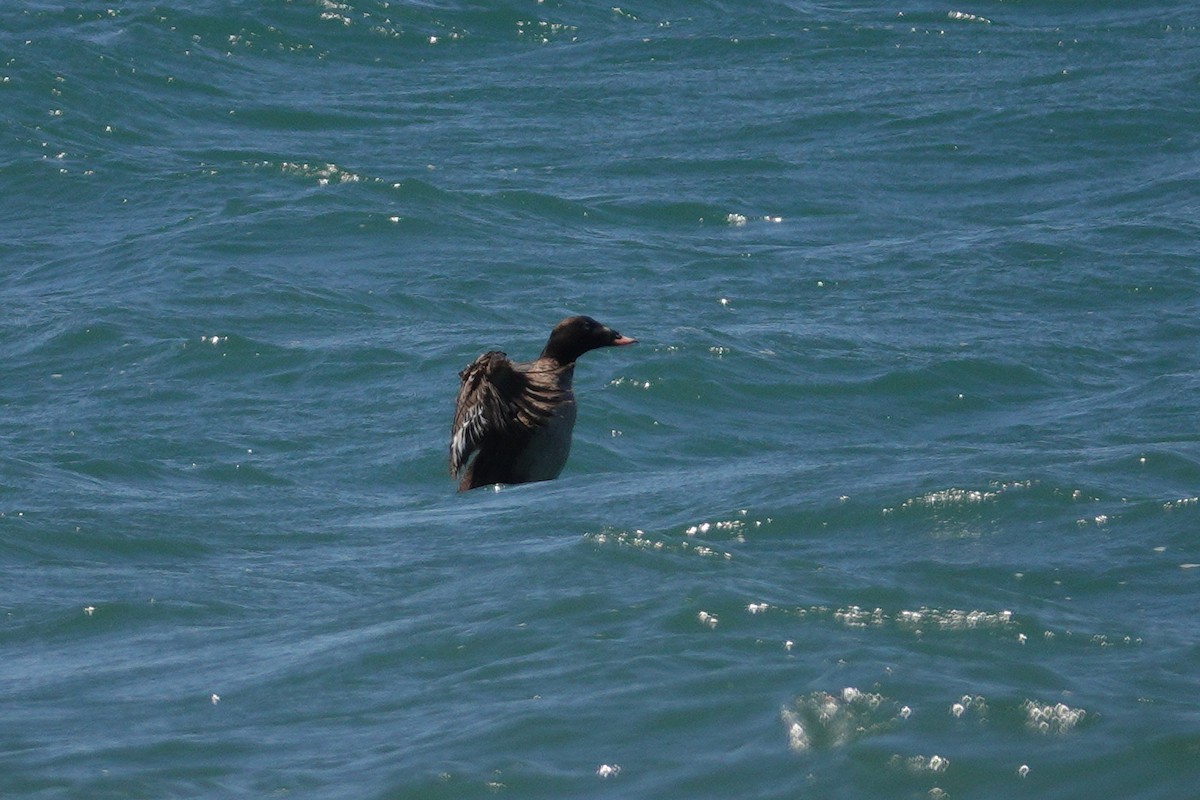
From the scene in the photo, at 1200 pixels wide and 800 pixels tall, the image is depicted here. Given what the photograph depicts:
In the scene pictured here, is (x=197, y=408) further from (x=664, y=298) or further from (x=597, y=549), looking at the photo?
(x=597, y=549)

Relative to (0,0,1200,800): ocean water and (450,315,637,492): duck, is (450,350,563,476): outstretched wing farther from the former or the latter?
(0,0,1200,800): ocean water

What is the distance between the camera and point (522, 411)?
891 cm

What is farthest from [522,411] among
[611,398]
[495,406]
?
[611,398]

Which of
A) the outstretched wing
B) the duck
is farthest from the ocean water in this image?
the outstretched wing

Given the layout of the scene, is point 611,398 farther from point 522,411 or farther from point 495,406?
point 495,406

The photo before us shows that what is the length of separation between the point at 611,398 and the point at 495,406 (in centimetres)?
328

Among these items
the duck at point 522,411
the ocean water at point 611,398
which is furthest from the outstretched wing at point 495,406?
the ocean water at point 611,398

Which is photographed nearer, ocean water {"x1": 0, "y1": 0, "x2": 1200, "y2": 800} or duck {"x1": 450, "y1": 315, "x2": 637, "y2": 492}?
ocean water {"x1": 0, "y1": 0, "x2": 1200, "y2": 800}

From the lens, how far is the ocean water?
5.87 m

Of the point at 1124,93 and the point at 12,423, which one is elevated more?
the point at 1124,93

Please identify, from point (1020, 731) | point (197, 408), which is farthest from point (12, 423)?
point (1020, 731)

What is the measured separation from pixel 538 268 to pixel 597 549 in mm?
7066

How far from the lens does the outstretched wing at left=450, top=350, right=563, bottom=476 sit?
8664mm

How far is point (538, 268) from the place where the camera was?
14477 mm
